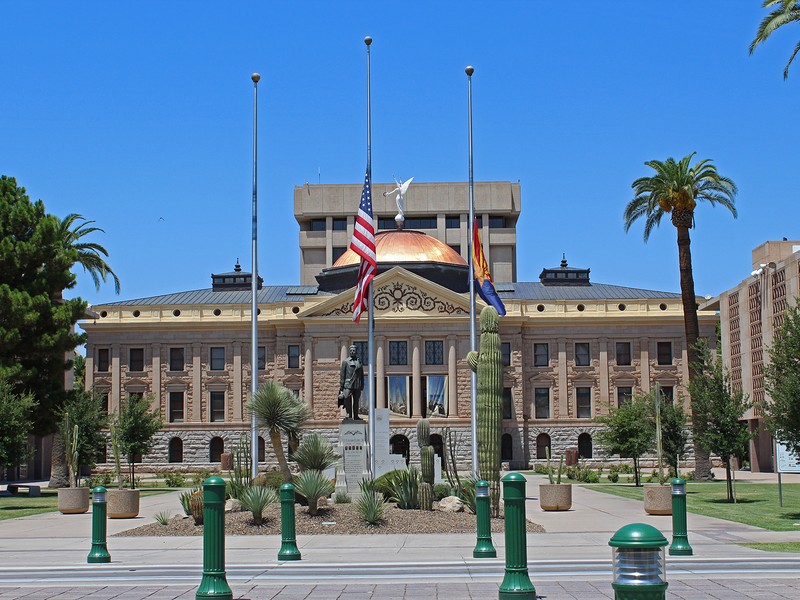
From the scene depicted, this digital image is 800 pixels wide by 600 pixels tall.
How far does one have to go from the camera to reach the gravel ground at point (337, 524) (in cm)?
2386

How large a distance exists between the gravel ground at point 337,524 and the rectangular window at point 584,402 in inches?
2117

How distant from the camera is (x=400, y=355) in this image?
77375mm

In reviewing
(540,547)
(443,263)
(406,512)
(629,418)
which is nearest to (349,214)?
(443,263)

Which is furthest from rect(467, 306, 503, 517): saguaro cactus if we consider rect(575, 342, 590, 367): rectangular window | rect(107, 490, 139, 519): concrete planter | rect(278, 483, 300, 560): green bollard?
rect(575, 342, 590, 367): rectangular window

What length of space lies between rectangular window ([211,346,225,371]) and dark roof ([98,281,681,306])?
173 inches

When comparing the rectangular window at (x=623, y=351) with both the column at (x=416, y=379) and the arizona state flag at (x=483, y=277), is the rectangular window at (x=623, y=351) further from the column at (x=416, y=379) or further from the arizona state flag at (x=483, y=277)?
the arizona state flag at (x=483, y=277)

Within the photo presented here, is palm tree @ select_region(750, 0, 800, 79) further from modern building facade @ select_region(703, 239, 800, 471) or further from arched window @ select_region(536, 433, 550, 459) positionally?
arched window @ select_region(536, 433, 550, 459)

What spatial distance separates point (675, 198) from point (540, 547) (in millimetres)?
31515

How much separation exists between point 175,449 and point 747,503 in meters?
53.7

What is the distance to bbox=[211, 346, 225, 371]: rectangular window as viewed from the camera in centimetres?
8031

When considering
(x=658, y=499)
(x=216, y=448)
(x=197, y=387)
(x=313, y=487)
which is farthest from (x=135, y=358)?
(x=658, y=499)

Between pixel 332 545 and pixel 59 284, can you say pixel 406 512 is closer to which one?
pixel 332 545

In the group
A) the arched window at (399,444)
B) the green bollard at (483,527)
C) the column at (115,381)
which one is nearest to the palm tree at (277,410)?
the green bollard at (483,527)

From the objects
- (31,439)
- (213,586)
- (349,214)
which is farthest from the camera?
(349,214)
